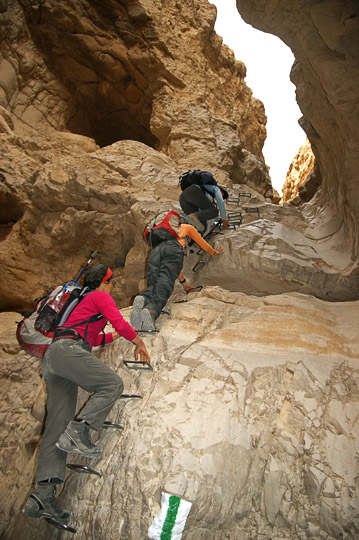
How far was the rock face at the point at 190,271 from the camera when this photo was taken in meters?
2.68

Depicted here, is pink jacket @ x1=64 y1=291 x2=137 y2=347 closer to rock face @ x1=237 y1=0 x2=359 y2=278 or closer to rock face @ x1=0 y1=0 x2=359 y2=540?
rock face @ x1=0 y1=0 x2=359 y2=540

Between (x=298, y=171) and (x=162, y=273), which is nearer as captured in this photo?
(x=162, y=273)

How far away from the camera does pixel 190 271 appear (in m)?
5.70

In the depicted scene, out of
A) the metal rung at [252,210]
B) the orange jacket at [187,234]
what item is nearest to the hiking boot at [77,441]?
the orange jacket at [187,234]

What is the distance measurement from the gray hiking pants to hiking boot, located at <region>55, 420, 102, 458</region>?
3.3 inches

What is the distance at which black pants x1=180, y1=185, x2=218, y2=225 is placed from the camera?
585 centimetres

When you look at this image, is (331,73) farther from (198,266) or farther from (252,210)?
(198,266)

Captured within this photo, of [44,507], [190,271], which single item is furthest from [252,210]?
[44,507]

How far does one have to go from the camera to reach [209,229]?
601 cm

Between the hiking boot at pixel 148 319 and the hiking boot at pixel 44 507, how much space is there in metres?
1.78

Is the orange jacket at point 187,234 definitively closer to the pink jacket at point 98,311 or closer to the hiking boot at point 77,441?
the pink jacket at point 98,311

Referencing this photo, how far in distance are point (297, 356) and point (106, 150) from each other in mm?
6413

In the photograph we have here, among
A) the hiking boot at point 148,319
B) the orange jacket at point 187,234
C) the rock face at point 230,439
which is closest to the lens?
the rock face at point 230,439

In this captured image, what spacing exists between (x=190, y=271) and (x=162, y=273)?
1351 millimetres
